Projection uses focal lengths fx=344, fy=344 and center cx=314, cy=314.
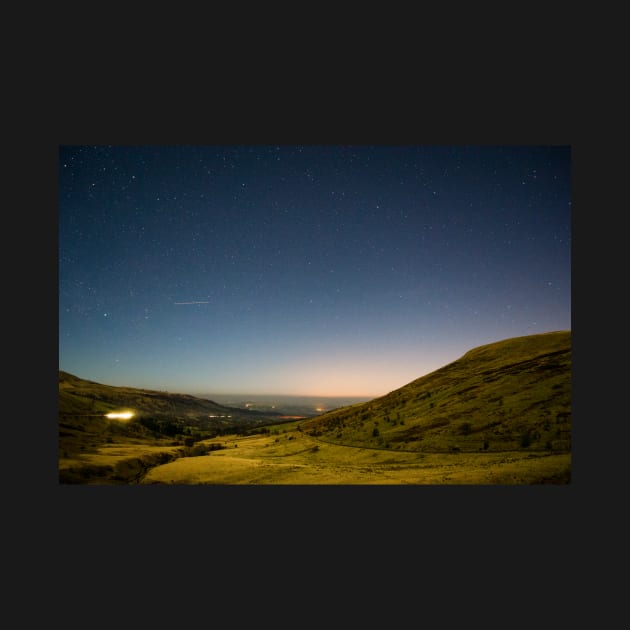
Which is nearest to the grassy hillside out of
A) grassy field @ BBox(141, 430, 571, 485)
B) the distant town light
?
grassy field @ BBox(141, 430, 571, 485)

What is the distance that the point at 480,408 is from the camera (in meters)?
15.2

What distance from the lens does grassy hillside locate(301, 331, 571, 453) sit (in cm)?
1402

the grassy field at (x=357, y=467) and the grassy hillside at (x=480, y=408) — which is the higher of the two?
the grassy hillside at (x=480, y=408)

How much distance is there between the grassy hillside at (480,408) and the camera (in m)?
14.0

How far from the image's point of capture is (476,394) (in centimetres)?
1571

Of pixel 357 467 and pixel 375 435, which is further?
pixel 375 435

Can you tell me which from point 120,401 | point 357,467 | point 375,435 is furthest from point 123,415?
point 375,435

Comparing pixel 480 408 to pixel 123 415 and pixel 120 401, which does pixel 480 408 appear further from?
pixel 120 401

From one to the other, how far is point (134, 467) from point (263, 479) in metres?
5.24

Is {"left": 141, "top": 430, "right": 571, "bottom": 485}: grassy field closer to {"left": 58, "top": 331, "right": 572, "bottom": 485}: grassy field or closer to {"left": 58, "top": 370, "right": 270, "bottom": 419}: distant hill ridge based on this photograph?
{"left": 58, "top": 331, "right": 572, "bottom": 485}: grassy field

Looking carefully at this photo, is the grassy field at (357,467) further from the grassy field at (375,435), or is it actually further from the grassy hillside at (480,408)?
the grassy hillside at (480,408)

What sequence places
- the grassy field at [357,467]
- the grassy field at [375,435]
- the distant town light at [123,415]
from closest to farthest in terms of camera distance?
the grassy field at [357,467], the grassy field at [375,435], the distant town light at [123,415]

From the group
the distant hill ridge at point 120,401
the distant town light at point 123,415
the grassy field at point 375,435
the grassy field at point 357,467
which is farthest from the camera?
the distant town light at point 123,415

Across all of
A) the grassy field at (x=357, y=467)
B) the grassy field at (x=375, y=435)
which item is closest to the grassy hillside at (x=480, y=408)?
the grassy field at (x=375, y=435)
